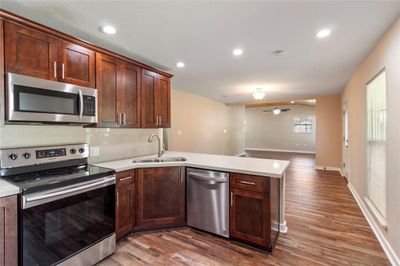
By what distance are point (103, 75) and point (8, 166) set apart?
1.31 metres

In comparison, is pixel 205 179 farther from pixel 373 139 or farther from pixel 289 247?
pixel 373 139

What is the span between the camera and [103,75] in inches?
95.5

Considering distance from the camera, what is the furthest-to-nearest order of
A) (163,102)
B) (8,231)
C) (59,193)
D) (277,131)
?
(277,131) < (163,102) < (59,193) < (8,231)

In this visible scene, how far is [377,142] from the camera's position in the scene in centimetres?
276

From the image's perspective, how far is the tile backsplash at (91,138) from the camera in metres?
1.97

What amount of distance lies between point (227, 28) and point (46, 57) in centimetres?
184

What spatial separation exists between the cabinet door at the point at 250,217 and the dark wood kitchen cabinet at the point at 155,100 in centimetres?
162

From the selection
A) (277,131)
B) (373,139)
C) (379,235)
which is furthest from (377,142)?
(277,131)

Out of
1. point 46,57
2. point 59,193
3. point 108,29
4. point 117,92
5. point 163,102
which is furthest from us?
point 163,102

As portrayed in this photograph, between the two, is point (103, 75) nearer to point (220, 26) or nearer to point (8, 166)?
point (8, 166)

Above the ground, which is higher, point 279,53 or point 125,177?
point 279,53

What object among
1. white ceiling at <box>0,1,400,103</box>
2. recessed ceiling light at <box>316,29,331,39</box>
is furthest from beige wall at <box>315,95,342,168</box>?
recessed ceiling light at <box>316,29,331,39</box>

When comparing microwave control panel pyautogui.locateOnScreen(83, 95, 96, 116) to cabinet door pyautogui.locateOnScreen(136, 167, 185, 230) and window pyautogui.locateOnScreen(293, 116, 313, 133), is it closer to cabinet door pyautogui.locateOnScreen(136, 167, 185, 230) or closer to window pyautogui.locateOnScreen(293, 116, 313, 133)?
cabinet door pyautogui.locateOnScreen(136, 167, 185, 230)

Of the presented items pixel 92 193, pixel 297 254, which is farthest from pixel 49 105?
pixel 297 254
